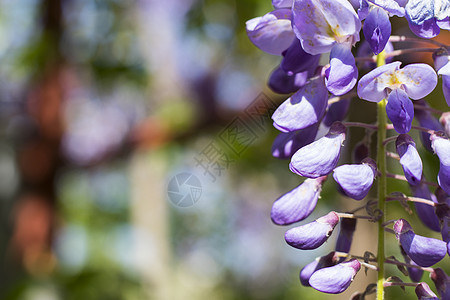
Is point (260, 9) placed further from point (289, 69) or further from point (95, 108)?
point (95, 108)

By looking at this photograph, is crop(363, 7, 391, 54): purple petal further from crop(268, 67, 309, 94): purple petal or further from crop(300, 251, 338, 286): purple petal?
crop(300, 251, 338, 286): purple petal

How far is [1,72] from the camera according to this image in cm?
321

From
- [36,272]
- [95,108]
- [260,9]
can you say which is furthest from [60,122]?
[95,108]

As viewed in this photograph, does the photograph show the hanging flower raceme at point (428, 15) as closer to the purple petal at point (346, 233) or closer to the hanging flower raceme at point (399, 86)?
the hanging flower raceme at point (399, 86)

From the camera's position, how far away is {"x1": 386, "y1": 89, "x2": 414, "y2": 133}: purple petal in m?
0.62

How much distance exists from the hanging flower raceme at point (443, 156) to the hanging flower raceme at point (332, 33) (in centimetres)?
13

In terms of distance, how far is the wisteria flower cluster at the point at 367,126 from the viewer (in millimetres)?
619

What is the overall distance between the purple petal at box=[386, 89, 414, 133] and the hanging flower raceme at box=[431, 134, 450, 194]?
53mm

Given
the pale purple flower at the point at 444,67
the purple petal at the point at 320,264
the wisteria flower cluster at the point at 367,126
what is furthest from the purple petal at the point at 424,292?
the pale purple flower at the point at 444,67

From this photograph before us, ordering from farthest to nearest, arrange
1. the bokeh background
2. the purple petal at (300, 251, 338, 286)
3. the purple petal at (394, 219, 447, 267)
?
the bokeh background < the purple petal at (300, 251, 338, 286) < the purple petal at (394, 219, 447, 267)

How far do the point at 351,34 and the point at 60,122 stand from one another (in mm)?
2224

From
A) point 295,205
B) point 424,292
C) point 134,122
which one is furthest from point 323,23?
point 134,122

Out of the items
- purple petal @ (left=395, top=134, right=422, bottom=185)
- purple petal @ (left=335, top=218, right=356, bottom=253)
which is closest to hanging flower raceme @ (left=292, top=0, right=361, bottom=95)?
purple petal @ (left=395, top=134, right=422, bottom=185)

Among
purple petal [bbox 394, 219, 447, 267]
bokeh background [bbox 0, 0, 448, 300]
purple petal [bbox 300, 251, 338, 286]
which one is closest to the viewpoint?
purple petal [bbox 394, 219, 447, 267]
